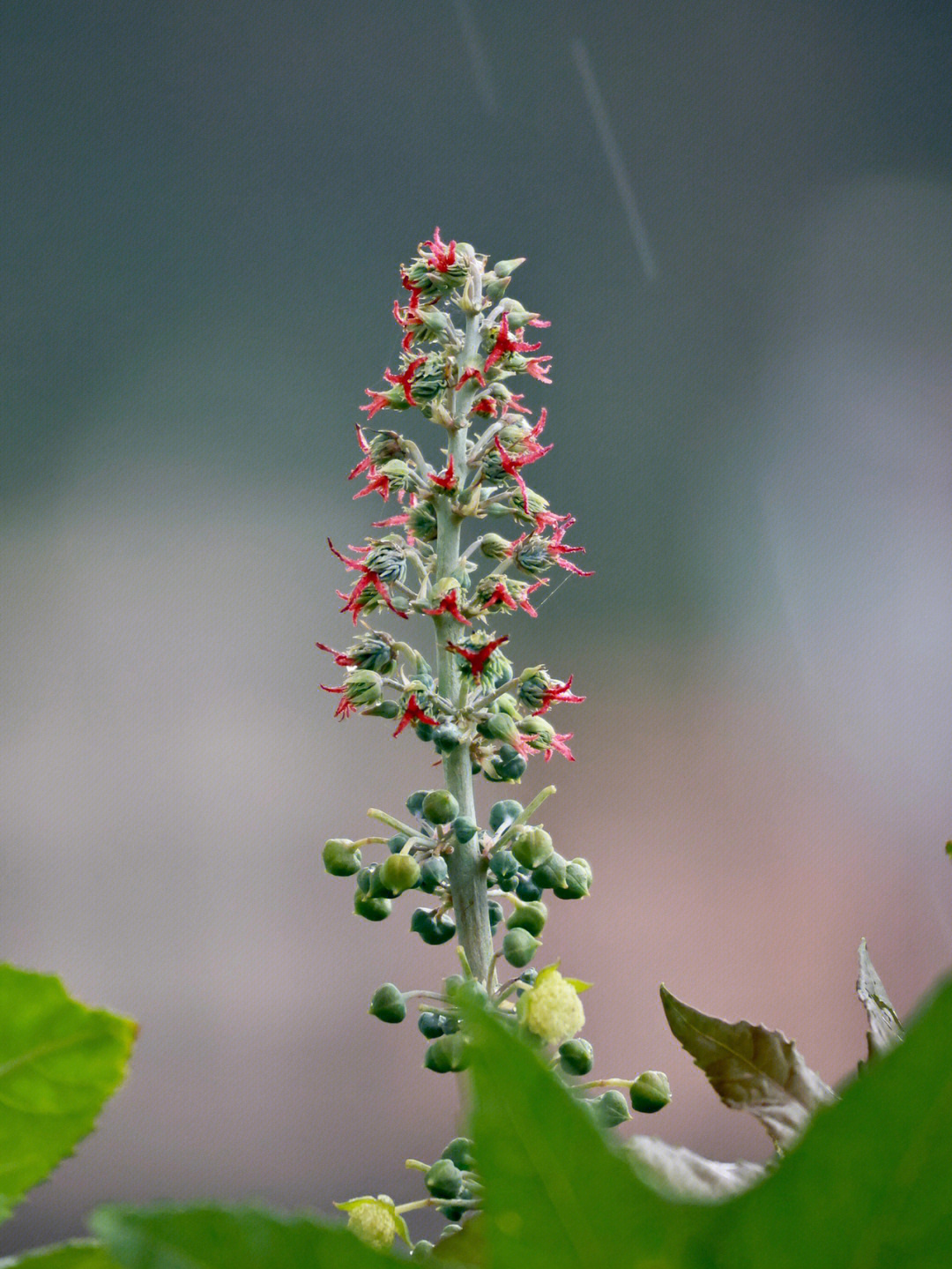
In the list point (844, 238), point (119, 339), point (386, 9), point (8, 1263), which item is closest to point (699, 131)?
point (844, 238)

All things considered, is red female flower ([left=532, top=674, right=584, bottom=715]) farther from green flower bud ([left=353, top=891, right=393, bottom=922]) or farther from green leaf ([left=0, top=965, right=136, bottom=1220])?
green leaf ([left=0, top=965, right=136, bottom=1220])

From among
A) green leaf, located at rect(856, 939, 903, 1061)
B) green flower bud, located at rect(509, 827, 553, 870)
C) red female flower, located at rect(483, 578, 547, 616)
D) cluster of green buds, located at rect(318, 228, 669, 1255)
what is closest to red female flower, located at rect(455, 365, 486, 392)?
cluster of green buds, located at rect(318, 228, 669, 1255)

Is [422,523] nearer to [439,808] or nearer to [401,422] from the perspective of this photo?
[439,808]

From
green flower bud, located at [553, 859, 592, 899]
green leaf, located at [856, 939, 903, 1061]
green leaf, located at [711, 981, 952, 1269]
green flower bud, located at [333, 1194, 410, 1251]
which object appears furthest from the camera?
green flower bud, located at [553, 859, 592, 899]

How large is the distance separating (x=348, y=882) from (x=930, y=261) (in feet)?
6.01

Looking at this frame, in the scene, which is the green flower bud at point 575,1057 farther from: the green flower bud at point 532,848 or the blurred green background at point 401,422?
the blurred green background at point 401,422

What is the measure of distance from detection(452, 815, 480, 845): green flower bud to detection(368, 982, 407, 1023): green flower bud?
0.07m

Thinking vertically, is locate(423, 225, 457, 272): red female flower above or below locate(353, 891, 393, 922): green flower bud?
above

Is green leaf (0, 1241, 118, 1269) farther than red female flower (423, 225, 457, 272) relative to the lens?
No

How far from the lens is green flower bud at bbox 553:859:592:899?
37cm

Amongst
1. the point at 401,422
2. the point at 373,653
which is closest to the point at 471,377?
the point at 373,653

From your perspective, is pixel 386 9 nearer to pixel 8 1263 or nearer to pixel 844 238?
pixel 844 238

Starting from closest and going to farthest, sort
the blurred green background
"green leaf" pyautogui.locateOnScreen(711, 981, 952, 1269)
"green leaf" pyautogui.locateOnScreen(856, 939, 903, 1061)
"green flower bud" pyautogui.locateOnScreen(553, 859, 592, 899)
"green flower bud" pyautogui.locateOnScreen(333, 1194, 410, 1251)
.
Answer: "green leaf" pyautogui.locateOnScreen(711, 981, 952, 1269) < "green leaf" pyautogui.locateOnScreen(856, 939, 903, 1061) < "green flower bud" pyautogui.locateOnScreen(333, 1194, 410, 1251) < "green flower bud" pyautogui.locateOnScreen(553, 859, 592, 899) < the blurred green background

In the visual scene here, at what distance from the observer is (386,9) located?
1926 mm
